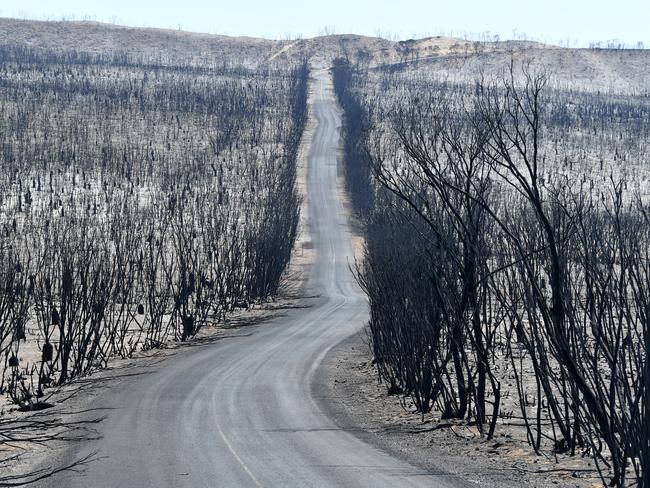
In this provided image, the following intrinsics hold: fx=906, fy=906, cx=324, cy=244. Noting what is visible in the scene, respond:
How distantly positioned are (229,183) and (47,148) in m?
31.8

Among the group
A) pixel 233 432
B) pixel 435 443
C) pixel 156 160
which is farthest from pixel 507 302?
pixel 156 160

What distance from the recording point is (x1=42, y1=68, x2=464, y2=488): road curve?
47.9 ft

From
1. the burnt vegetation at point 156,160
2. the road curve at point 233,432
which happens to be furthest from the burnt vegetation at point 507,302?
the burnt vegetation at point 156,160

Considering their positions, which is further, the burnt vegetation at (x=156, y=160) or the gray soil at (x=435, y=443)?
the burnt vegetation at (x=156, y=160)

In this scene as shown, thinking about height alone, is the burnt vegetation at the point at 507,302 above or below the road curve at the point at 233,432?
above

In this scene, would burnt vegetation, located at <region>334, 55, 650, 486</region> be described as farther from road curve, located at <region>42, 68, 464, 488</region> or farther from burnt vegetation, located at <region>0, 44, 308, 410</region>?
burnt vegetation, located at <region>0, 44, 308, 410</region>

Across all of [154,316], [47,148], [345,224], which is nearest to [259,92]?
[47,148]

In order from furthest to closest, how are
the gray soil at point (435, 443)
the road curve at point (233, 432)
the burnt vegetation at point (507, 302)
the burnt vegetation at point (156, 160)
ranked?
the burnt vegetation at point (156, 160) < the road curve at point (233, 432) < the gray soil at point (435, 443) < the burnt vegetation at point (507, 302)

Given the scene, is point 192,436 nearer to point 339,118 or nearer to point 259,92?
point 339,118

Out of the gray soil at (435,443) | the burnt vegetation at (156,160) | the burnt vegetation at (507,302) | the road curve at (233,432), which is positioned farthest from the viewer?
the burnt vegetation at (156,160)

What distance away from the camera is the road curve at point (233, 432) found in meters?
14.6

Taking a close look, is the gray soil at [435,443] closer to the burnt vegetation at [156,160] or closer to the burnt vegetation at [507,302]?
the burnt vegetation at [507,302]

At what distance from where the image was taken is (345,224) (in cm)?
10006

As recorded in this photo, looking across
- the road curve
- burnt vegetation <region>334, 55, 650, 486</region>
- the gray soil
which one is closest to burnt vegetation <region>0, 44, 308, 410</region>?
the road curve
